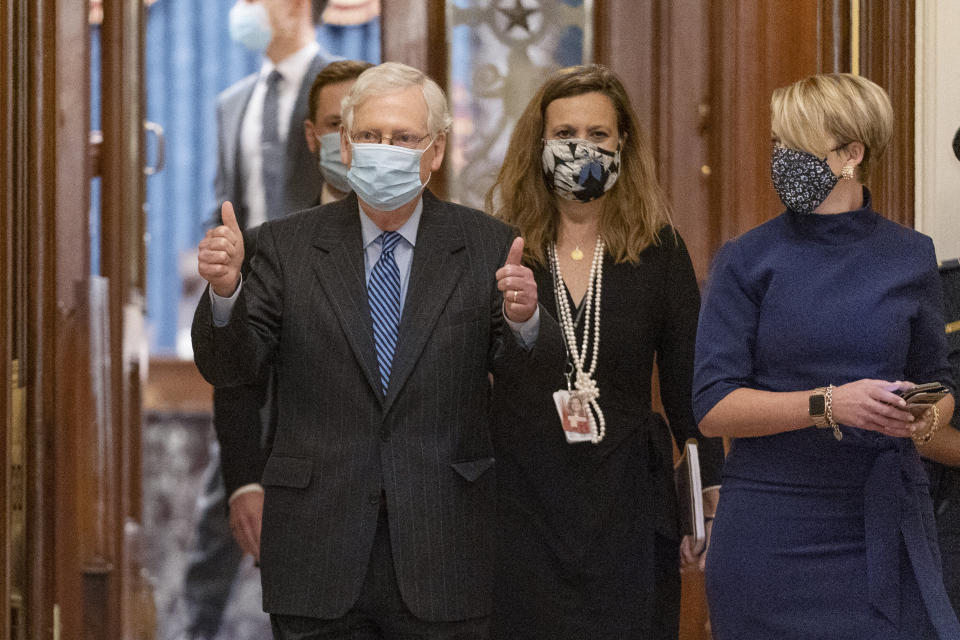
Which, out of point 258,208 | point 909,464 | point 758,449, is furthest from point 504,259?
point 258,208

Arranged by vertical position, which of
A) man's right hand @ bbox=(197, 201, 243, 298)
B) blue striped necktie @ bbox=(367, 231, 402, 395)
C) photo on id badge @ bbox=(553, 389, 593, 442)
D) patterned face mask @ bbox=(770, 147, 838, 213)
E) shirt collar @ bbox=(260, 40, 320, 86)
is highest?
shirt collar @ bbox=(260, 40, 320, 86)

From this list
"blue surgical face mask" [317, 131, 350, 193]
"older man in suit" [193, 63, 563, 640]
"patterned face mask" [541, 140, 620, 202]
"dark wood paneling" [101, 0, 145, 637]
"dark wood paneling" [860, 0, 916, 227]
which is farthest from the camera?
"dark wood paneling" [101, 0, 145, 637]

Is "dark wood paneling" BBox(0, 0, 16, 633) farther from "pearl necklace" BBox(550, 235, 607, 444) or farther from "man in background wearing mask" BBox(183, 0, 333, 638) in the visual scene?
"pearl necklace" BBox(550, 235, 607, 444)

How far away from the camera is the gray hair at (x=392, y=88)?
8.98 ft

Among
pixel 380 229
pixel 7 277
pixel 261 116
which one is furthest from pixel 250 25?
pixel 380 229

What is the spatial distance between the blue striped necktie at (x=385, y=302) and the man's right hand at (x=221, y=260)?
11.8 inches

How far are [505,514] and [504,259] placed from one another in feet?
2.22

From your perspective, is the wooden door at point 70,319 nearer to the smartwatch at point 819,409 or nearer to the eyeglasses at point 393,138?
the eyeglasses at point 393,138

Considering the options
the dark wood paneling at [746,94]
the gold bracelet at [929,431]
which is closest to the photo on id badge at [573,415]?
the gold bracelet at [929,431]

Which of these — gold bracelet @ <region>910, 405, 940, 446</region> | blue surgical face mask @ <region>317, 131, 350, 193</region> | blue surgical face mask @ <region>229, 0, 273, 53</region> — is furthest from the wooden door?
gold bracelet @ <region>910, 405, 940, 446</region>

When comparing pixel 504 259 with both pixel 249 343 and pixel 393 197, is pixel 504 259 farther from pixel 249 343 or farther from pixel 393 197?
pixel 249 343

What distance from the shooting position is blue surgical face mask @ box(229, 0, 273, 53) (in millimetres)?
4535

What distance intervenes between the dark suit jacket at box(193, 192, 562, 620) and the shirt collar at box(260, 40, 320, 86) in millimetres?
1966

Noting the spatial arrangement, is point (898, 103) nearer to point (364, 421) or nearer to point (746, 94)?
point (746, 94)
